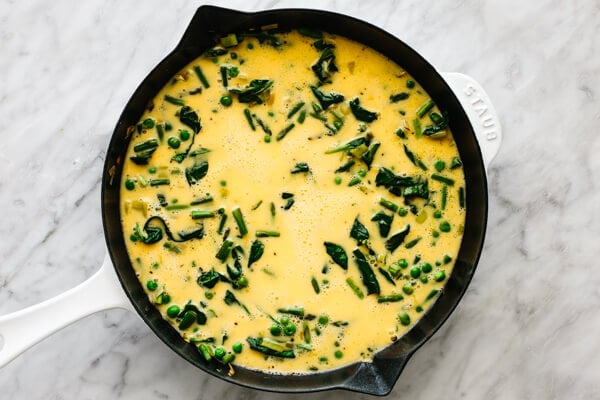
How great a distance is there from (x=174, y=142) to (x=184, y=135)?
5 centimetres

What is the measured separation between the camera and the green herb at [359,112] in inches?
108

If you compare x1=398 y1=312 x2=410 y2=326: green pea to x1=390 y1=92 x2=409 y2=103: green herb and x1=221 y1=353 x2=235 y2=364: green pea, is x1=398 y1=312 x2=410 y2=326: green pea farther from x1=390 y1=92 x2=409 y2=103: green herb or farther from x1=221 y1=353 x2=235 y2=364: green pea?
x1=390 y1=92 x2=409 y2=103: green herb

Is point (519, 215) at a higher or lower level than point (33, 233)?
lower

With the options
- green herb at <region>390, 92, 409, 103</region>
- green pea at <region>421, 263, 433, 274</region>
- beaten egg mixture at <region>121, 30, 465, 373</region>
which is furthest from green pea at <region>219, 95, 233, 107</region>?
green pea at <region>421, 263, 433, 274</region>

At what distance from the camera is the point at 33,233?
292cm

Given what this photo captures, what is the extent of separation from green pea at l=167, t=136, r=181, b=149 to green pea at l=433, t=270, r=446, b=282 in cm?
107

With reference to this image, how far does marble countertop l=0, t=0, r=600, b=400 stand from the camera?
9.56 feet

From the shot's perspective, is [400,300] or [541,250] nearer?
[400,300]

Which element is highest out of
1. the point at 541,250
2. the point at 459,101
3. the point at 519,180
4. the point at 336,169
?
the point at 459,101

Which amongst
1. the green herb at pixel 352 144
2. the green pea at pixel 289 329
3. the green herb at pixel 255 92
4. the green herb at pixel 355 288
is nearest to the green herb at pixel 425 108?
the green herb at pixel 352 144

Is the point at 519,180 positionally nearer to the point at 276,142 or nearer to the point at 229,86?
the point at 276,142

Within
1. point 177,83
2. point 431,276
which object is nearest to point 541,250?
point 431,276

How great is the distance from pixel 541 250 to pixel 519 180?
296 mm

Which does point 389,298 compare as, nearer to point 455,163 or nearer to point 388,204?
point 388,204
